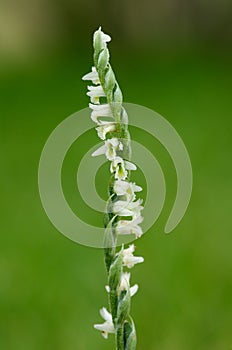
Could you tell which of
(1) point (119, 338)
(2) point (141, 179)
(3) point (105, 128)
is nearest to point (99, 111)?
(3) point (105, 128)

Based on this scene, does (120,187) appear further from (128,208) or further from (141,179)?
(141,179)

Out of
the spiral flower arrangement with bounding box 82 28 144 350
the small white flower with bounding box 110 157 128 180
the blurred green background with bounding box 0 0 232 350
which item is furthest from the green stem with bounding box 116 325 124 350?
the blurred green background with bounding box 0 0 232 350

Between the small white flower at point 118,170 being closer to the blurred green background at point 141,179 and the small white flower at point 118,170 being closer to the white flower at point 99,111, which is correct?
the white flower at point 99,111

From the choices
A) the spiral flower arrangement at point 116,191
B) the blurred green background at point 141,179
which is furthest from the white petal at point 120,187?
the blurred green background at point 141,179

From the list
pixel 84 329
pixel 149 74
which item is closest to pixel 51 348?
pixel 84 329

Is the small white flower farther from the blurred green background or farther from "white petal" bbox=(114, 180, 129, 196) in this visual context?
the blurred green background

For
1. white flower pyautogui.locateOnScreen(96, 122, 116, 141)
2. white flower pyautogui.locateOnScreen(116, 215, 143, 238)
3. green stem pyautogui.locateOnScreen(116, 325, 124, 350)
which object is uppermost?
white flower pyautogui.locateOnScreen(96, 122, 116, 141)

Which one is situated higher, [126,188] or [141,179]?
[141,179]
